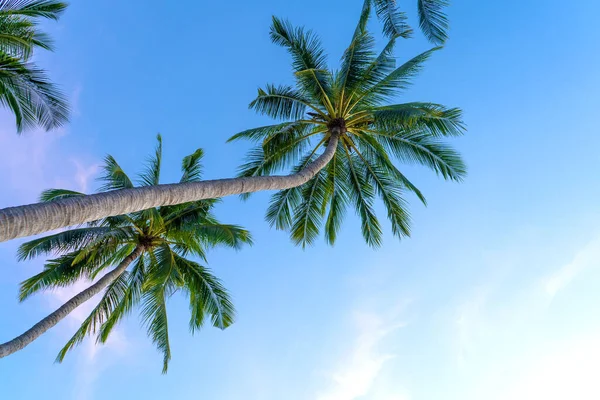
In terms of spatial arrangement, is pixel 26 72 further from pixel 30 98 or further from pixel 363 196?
pixel 363 196

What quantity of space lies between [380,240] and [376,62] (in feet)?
15.9

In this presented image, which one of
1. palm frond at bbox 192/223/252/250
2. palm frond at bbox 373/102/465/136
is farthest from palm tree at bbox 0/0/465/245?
palm frond at bbox 192/223/252/250

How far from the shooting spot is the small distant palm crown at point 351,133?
37.1ft

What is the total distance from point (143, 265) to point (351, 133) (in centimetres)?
665

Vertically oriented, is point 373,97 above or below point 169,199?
above

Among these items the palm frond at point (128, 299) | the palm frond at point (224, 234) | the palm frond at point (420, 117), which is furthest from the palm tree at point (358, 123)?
the palm frond at point (128, 299)

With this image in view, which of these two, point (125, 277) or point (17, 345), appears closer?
point (17, 345)

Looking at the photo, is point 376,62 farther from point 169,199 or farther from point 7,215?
point 7,215

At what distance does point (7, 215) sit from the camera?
4703mm

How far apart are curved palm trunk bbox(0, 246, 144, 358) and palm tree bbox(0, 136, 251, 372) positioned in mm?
23

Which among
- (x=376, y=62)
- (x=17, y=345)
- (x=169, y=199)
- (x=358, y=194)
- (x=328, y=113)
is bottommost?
(x=17, y=345)

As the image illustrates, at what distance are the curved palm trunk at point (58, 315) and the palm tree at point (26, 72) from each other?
3696 mm

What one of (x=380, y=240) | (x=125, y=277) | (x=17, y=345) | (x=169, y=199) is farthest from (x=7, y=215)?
(x=380, y=240)

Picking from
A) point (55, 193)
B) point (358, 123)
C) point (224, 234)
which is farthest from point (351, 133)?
point (55, 193)
